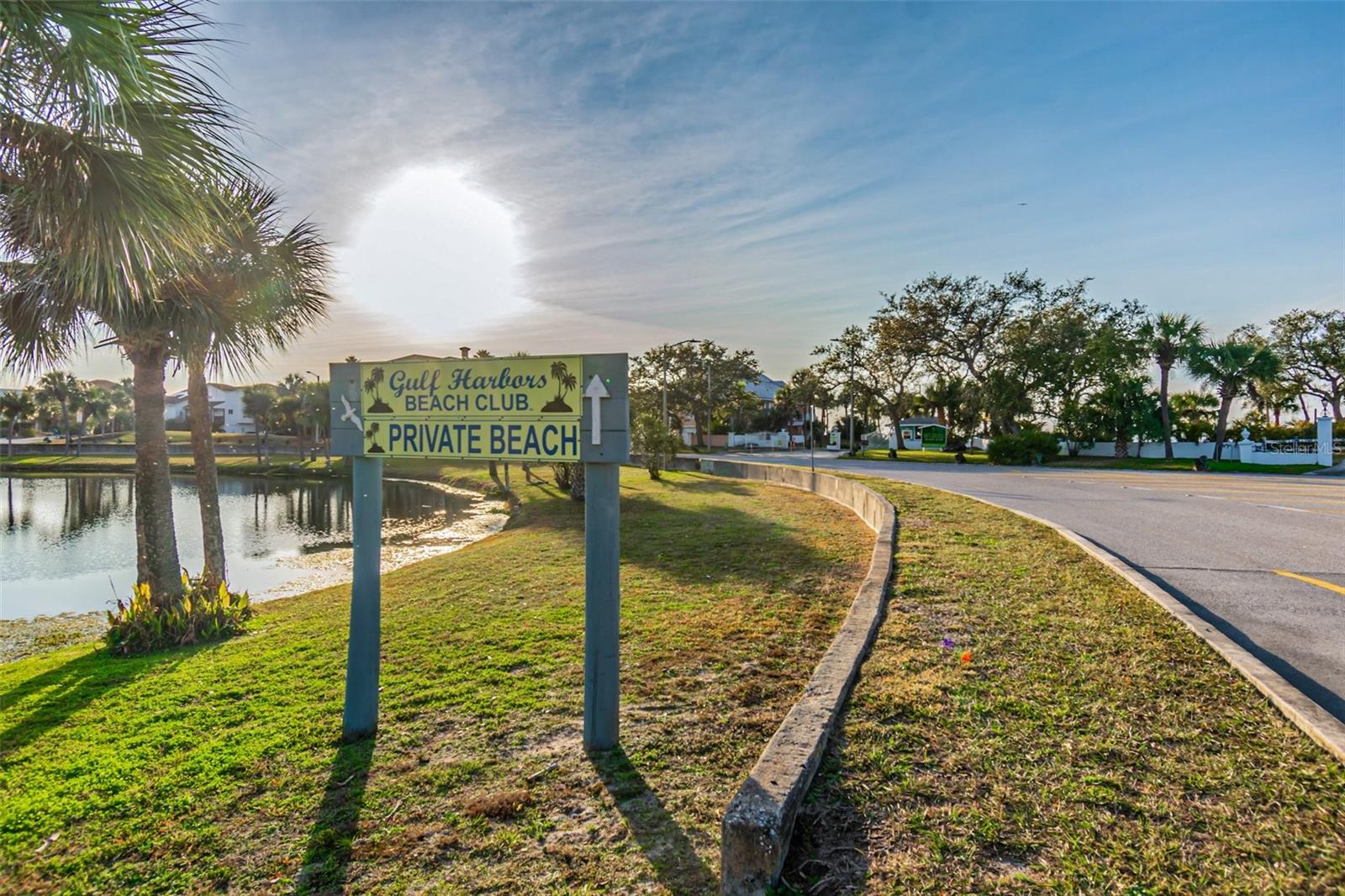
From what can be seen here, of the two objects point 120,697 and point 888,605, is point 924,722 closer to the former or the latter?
point 888,605

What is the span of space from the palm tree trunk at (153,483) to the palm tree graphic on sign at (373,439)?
5084 millimetres

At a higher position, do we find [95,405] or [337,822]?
[95,405]

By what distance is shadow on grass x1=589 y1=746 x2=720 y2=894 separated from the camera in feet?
8.29

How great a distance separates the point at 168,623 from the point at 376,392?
5.33 meters

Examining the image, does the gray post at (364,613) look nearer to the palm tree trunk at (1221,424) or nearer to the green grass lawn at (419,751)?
the green grass lawn at (419,751)

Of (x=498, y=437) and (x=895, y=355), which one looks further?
(x=895, y=355)

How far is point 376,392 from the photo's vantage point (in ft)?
13.3

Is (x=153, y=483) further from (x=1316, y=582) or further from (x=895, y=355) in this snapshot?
(x=895, y=355)

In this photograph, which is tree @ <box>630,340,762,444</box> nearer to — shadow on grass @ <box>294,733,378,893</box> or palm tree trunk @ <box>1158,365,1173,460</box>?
palm tree trunk @ <box>1158,365,1173,460</box>

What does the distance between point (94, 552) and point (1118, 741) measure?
66.8 ft

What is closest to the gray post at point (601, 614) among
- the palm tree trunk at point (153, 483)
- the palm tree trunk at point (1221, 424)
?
the palm tree trunk at point (153, 483)

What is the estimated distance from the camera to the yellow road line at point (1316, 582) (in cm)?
595

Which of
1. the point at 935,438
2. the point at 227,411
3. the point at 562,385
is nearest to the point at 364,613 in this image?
the point at 562,385

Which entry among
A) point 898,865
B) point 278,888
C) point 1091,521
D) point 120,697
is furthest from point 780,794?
point 1091,521
